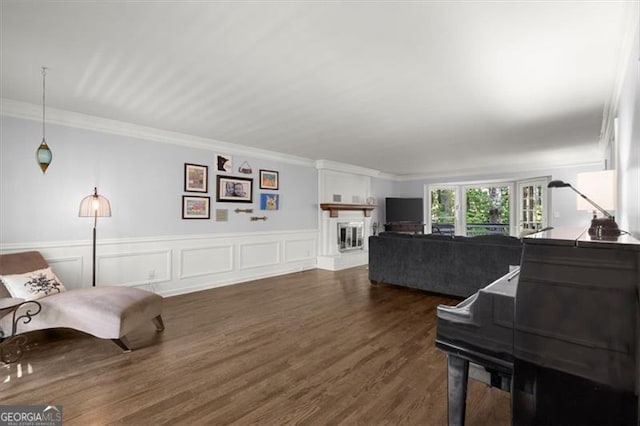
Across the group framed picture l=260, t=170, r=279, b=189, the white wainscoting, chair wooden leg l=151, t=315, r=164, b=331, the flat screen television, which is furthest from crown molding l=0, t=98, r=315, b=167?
the flat screen television

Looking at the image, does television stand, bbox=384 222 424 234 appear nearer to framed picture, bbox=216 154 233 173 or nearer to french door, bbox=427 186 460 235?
french door, bbox=427 186 460 235

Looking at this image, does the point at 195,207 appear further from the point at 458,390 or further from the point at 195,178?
the point at 458,390

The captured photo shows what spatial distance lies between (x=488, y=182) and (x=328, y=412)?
786 cm

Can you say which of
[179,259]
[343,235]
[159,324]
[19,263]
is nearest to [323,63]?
[159,324]

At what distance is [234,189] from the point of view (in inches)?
209

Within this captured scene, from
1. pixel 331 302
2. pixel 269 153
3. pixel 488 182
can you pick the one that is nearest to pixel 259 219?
pixel 269 153

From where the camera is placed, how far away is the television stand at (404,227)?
28.4ft

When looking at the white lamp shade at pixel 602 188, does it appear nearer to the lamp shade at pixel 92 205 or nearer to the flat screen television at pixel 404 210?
the lamp shade at pixel 92 205

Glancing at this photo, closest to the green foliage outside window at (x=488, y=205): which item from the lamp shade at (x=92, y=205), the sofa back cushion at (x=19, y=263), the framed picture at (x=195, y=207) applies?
the framed picture at (x=195, y=207)

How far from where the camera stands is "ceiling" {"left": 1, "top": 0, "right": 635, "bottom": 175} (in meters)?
1.85

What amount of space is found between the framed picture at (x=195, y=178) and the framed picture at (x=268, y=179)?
3.48ft

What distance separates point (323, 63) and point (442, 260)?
308 cm

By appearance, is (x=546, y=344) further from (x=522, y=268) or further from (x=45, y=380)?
(x=45, y=380)

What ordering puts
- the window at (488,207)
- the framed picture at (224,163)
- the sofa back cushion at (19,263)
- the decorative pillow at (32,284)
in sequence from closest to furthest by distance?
the decorative pillow at (32,284), the sofa back cushion at (19,263), the framed picture at (224,163), the window at (488,207)
